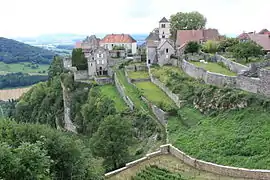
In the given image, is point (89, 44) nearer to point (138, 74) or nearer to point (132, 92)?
point (138, 74)

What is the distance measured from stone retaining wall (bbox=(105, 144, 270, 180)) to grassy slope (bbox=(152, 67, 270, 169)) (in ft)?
1.60

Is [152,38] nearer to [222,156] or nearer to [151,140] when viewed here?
[151,140]

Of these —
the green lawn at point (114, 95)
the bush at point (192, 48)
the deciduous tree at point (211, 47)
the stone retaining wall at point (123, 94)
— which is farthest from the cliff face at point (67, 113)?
the deciduous tree at point (211, 47)

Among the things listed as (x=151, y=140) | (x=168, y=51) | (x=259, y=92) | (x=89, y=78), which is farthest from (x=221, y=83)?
(x=89, y=78)

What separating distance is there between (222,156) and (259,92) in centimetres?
795

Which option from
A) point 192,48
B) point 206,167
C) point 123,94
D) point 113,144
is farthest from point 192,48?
point 206,167

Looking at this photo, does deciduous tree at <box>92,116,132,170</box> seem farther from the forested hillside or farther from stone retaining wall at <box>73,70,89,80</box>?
stone retaining wall at <box>73,70,89,80</box>

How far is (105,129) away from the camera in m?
37.6

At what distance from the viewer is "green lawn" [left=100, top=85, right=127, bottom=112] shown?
173ft

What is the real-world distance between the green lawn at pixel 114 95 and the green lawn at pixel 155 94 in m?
3.11

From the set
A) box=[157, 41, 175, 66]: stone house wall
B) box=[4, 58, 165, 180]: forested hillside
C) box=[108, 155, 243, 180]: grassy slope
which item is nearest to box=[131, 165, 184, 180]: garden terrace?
box=[108, 155, 243, 180]: grassy slope

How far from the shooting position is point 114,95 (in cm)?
5897

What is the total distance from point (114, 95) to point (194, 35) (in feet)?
64.0

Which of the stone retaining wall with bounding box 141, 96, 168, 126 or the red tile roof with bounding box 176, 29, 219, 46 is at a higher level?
the red tile roof with bounding box 176, 29, 219, 46
